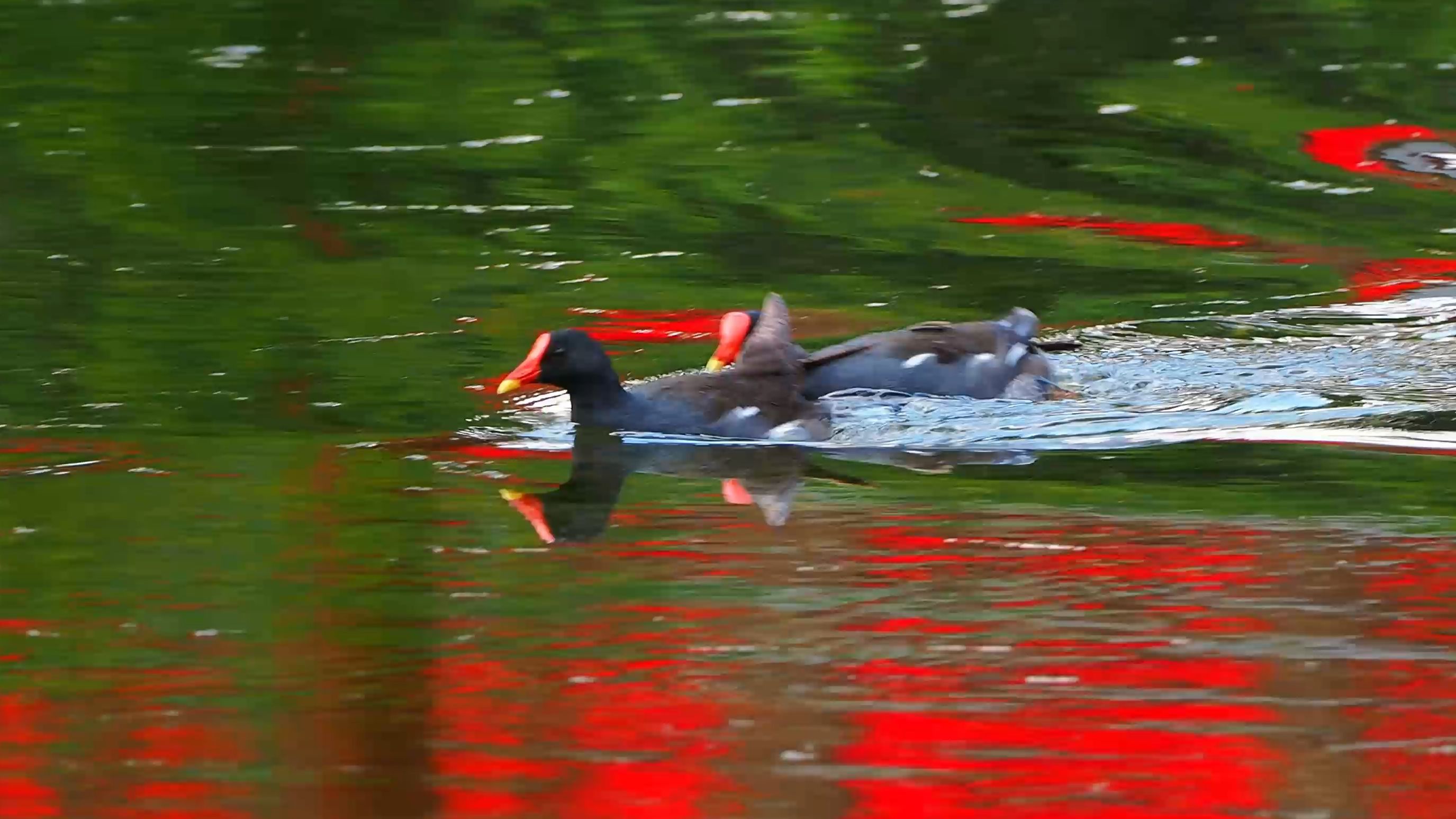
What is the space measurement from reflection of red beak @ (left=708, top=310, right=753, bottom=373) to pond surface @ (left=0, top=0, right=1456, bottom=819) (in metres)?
0.66

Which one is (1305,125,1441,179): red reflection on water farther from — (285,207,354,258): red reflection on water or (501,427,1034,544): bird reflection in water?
(501,427,1034,544): bird reflection in water

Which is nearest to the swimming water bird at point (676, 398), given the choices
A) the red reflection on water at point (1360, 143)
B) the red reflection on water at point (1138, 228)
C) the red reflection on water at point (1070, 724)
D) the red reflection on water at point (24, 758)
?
the red reflection on water at point (1070, 724)

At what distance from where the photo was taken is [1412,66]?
64.4ft

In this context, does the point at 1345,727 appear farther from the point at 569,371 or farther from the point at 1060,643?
the point at 569,371

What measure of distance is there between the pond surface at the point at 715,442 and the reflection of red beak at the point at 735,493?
0.05m

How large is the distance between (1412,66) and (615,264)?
909 cm

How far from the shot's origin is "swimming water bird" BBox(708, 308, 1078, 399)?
10422 millimetres

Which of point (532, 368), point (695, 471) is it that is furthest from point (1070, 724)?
point (532, 368)

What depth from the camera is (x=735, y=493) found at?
347 inches

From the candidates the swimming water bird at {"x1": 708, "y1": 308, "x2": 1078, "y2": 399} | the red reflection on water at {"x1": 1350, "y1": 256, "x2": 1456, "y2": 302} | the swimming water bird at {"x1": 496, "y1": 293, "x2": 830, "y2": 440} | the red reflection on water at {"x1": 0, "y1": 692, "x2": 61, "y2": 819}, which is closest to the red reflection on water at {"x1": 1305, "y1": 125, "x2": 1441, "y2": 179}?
the red reflection on water at {"x1": 1350, "y1": 256, "x2": 1456, "y2": 302}

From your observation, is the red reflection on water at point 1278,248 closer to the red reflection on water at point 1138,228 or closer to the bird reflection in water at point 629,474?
the red reflection on water at point 1138,228

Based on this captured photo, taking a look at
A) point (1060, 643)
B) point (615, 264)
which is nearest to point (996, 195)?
point (615, 264)

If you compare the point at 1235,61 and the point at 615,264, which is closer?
the point at 615,264

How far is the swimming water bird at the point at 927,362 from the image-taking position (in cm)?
1042
